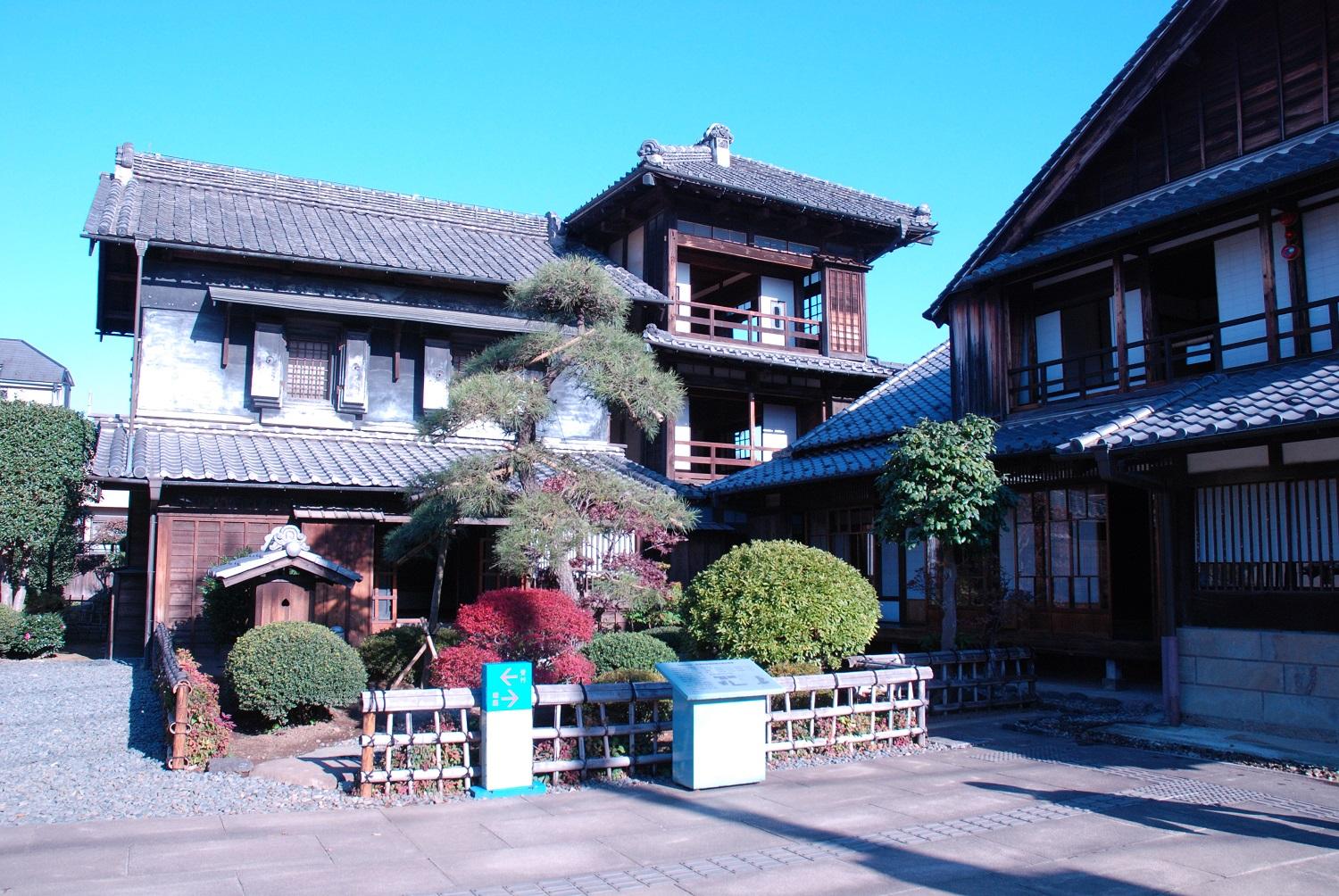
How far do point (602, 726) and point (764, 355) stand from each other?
14.9 m

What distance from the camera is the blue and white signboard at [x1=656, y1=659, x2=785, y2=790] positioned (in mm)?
8172

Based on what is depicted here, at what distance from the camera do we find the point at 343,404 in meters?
18.5

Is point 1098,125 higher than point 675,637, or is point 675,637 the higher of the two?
point 1098,125

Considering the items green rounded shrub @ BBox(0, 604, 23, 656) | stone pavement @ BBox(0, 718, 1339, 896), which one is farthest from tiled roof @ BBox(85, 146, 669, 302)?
stone pavement @ BBox(0, 718, 1339, 896)

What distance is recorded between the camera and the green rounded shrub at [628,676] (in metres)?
10.3

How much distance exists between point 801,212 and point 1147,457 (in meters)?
14.2

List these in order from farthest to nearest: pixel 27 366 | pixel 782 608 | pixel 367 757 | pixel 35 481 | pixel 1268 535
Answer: pixel 27 366
pixel 35 481
pixel 782 608
pixel 1268 535
pixel 367 757

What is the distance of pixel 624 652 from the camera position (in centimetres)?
1130

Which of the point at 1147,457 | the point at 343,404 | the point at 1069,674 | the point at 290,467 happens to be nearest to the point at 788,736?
the point at 1147,457

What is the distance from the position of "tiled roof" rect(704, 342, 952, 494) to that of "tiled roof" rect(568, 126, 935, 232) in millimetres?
4689

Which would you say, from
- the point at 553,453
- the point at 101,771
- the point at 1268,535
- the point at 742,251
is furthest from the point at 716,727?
the point at 742,251

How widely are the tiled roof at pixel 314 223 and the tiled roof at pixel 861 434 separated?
4.72 metres

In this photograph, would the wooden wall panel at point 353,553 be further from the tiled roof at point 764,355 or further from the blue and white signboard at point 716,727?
the blue and white signboard at point 716,727

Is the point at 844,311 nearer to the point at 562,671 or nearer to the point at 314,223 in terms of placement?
the point at 314,223
